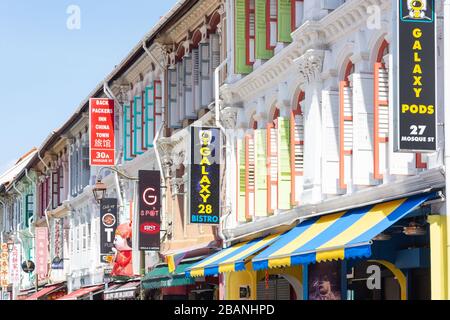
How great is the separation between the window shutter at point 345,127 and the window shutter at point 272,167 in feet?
13.9

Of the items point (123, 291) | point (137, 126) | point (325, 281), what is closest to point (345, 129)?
point (325, 281)

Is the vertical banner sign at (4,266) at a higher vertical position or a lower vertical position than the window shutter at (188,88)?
lower

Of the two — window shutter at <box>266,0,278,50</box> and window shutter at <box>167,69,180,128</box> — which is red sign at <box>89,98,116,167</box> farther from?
window shutter at <box>266,0,278,50</box>

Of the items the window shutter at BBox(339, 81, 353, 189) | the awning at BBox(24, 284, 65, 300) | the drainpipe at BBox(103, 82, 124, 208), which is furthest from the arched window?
the awning at BBox(24, 284, 65, 300)

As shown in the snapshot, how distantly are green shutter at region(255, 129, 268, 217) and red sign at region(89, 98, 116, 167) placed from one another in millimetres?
14612

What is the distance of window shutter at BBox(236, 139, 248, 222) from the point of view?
29.0 m

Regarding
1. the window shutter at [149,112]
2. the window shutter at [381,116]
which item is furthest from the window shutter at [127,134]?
the window shutter at [381,116]

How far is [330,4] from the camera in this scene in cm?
2406

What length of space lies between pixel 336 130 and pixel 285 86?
10.6 feet

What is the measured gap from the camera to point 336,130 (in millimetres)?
23594

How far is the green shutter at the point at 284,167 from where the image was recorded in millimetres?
25986

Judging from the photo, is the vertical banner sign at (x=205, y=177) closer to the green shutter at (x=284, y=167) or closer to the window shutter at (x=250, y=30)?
the window shutter at (x=250, y=30)
